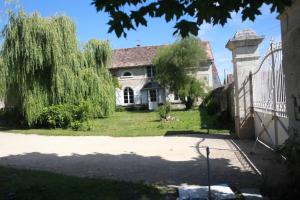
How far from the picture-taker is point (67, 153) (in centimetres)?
1085

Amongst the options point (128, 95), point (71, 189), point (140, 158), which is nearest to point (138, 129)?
point (140, 158)

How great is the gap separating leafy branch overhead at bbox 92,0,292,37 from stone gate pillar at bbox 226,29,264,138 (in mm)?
8203

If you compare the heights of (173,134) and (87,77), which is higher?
(87,77)

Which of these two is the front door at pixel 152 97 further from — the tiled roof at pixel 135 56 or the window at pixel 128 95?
the tiled roof at pixel 135 56

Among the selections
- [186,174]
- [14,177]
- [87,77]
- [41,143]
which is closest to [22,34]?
[87,77]

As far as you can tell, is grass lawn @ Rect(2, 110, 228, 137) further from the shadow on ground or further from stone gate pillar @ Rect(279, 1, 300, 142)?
stone gate pillar @ Rect(279, 1, 300, 142)

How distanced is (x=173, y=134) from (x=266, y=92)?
16.9 feet

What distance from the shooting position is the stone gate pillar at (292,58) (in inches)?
233

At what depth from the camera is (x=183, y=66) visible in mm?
33219

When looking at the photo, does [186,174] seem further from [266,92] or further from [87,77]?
[87,77]

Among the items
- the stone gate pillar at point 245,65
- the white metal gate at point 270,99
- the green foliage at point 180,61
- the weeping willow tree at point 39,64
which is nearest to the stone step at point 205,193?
the white metal gate at point 270,99

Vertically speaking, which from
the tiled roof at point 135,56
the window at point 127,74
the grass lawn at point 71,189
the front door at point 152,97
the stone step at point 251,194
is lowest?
the grass lawn at point 71,189

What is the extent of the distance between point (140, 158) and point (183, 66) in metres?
24.4

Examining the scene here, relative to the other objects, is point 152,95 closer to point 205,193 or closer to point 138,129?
point 138,129
